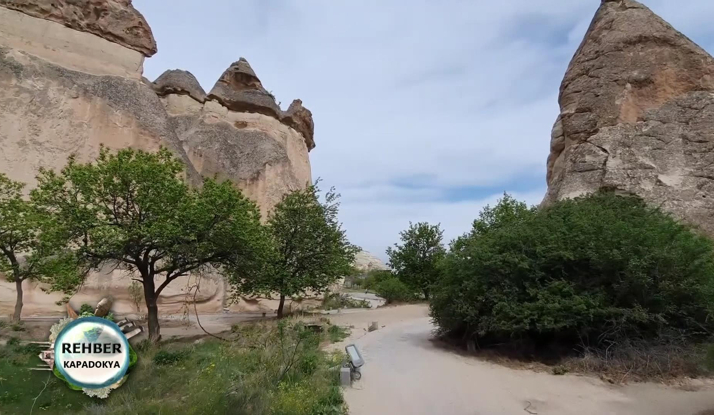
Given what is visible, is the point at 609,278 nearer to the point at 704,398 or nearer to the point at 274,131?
the point at 704,398

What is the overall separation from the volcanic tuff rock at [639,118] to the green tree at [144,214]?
39.6 feet

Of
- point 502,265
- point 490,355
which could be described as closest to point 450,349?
point 490,355

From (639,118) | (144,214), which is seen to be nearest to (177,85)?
(144,214)

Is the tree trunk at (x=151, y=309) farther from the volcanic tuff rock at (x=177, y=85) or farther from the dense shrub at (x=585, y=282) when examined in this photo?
the volcanic tuff rock at (x=177, y=85)

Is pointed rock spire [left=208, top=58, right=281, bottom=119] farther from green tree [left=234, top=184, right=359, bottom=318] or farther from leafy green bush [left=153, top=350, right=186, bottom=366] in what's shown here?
leafy green bush [left=153, top=350, right=186, bottom=366]

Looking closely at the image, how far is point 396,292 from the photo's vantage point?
85.4 ft

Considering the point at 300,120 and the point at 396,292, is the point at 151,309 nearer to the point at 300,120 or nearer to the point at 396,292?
the point at 396,292

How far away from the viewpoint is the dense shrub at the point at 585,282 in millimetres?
7797

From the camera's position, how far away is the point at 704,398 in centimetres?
595

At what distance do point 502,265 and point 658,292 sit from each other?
2.94m

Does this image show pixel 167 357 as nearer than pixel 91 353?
No

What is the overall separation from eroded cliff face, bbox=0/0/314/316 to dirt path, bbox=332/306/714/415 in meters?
14.4

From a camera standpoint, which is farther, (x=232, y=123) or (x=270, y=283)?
(x=232, y=123)

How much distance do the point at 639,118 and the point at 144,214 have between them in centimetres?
1720
